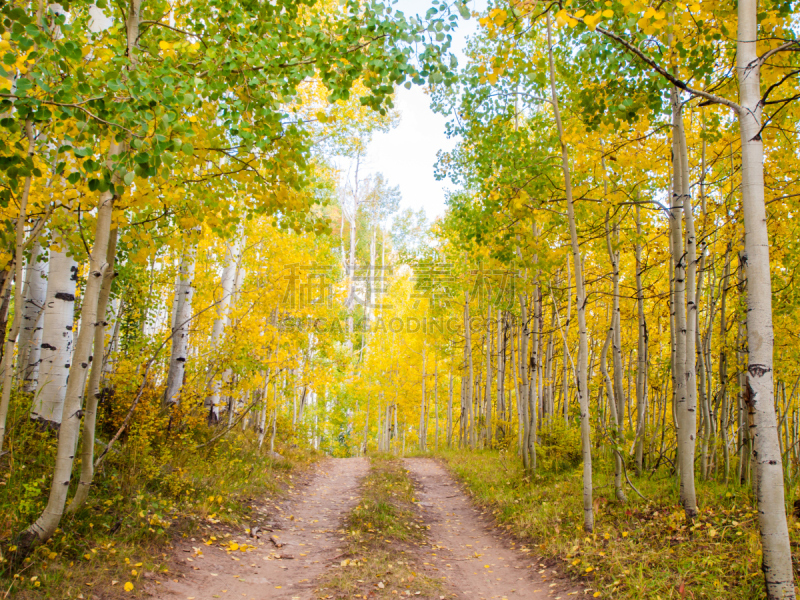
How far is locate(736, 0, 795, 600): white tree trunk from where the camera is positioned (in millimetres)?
2686

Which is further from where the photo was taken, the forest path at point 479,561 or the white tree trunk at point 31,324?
the white tree trunk at point 31,324

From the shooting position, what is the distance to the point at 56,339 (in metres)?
4.33

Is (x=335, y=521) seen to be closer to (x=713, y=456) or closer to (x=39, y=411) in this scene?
(x=39, y=411)

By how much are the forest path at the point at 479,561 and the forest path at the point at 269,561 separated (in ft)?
3.98

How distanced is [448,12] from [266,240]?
23.6 ft

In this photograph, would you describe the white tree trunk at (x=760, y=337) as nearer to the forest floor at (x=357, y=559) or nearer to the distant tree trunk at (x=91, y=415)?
the forest floor at (x=357, y=559)

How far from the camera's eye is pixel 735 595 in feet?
10.6

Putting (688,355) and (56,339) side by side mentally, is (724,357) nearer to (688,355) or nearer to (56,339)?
(688,355)

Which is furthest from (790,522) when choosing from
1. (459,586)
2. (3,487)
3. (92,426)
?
(3,487)

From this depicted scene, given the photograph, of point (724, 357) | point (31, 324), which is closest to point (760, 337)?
point (724, 357)

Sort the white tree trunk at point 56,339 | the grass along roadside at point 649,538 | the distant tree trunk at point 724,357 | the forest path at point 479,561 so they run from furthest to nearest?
the distant tree trunk at point 724,357
the white tree trunk at point 56,339
the forest path at point 479,561
the grass along roadside at point 649,538

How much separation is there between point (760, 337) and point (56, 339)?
5586mm

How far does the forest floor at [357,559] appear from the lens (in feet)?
12.7

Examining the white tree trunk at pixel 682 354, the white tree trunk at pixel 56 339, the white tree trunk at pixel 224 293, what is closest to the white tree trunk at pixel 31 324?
the white tree trunk at pixel 56 339
